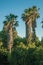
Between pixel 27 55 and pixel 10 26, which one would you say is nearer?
pixel 27 55

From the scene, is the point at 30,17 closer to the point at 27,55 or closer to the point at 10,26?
the point at 10,26

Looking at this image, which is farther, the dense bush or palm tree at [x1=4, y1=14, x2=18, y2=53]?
palm tree at [x1=4, y1=14, x2=18, y2=53]

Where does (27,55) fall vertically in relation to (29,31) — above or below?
below

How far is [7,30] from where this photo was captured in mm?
54250

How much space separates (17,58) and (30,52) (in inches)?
126

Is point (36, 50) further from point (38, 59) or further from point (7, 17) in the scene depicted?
point (7, 17)

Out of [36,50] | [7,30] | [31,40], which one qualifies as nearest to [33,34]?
[31,40]

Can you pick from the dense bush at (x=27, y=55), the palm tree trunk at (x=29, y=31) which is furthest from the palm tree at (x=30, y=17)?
the dense bush at (x=27, y=55)

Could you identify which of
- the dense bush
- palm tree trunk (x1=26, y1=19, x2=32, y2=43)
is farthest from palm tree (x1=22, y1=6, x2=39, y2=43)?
the dense bush

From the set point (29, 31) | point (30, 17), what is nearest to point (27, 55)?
point (29, 31)

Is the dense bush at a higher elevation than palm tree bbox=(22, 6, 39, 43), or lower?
lower

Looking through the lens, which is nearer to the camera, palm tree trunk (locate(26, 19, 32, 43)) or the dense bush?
the dense bush

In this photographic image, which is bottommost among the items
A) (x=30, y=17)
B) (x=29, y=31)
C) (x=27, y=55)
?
(x=27, y=55)

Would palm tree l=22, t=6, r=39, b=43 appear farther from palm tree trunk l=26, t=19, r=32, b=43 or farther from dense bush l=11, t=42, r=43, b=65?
dense bush l=11, t=42, r=43, b=65
